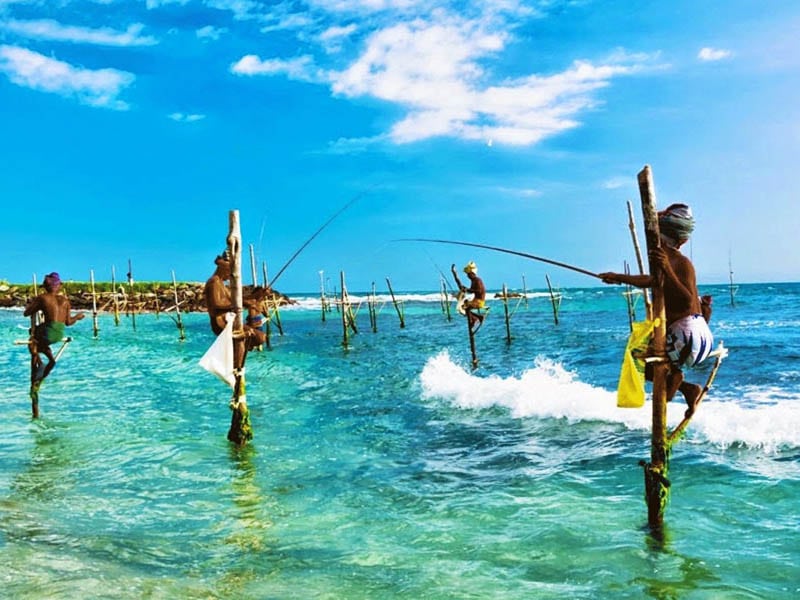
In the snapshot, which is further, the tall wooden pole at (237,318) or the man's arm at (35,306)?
the man's arm at (35,306)

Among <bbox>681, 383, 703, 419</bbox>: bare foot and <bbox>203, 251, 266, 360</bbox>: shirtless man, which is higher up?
<bbox>203, 251, 266, 360</bbox>: shirtless man

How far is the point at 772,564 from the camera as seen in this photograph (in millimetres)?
5258

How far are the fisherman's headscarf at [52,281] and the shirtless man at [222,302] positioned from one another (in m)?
4.44

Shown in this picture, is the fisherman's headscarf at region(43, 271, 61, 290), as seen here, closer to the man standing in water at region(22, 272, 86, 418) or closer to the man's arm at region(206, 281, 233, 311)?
the man standing in water at region(22, 272, 86, 418)

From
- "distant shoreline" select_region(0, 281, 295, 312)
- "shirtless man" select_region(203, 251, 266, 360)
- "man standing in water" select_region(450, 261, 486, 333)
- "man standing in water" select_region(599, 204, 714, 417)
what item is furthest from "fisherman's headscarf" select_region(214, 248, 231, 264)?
"distant shoreline" select_region(0, 281, 295, 312)

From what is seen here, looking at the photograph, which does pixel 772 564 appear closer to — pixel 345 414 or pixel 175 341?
pixel 345 414

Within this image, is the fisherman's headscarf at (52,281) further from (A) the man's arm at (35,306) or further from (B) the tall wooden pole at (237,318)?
(B) the tall wooden pole at (237,318)

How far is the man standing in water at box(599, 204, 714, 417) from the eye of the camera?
5.22 meters

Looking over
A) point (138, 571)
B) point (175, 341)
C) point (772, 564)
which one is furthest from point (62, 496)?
point (175, 341)

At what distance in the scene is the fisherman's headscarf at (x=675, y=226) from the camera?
5.39 meters

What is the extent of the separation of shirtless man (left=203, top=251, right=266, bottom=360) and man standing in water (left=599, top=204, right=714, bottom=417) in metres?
5.34

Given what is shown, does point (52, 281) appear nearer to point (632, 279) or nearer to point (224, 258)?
point (224, 258)

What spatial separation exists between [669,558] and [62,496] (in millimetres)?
6472

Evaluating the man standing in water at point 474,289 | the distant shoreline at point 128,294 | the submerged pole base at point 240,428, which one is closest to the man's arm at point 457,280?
the man standing in water at point 474,289
